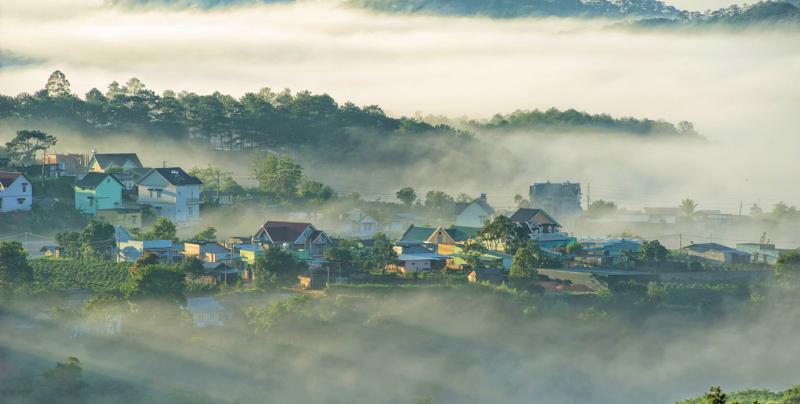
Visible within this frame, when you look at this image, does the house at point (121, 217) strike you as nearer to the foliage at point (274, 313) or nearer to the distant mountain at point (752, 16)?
the foliage at point (274, 313)

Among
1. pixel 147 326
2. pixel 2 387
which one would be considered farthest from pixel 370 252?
pixel 2 387

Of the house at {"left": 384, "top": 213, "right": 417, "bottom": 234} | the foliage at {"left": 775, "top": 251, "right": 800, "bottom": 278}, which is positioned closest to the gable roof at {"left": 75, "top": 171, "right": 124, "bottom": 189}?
the house at {"left": 384, "top": 213, "right": 417, "bottom": 234}

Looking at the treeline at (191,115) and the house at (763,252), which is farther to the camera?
the treeline at (191,115)

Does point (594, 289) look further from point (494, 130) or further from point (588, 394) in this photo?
point (494, 130)

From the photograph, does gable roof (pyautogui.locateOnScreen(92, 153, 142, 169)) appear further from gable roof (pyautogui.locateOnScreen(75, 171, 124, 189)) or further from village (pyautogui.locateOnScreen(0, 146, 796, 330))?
gable roof (pyautogui.locateOnScreen(75, 171, 124, 189))

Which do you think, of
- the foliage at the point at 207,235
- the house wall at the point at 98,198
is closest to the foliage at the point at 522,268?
the foliage at the point at 207,235

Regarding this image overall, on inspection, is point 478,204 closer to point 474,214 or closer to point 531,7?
point 474,214
